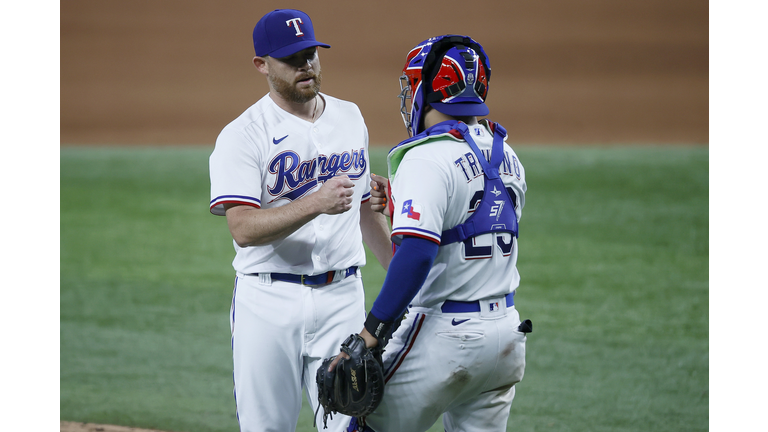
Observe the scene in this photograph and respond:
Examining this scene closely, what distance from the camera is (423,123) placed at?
182 cm

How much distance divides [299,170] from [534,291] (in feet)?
12.8

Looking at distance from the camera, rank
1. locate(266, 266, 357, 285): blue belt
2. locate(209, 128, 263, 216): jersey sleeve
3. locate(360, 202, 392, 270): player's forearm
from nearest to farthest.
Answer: locate(209, 128, 263, 216): jersey sleeve, locate(266, 266, 357, 285): blue belt, locate(360, 202, 392, 270): player's forearm

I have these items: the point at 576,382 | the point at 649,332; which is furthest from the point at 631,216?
the point at 576,382

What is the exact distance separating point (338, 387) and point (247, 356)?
52 centimetres

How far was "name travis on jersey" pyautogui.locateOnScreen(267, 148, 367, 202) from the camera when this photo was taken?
2.12 m

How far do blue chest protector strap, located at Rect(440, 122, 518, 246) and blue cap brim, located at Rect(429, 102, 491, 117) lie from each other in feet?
0.12

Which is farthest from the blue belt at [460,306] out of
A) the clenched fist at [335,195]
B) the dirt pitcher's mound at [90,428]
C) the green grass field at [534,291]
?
the dirt pitcher's mound at [90,428]

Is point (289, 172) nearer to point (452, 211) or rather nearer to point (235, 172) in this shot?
point (235, 172)

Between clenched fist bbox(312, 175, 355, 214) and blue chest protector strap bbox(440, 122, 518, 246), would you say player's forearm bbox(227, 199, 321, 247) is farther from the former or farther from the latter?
blue chest protector strap bbox(440, 122, 518, 246)

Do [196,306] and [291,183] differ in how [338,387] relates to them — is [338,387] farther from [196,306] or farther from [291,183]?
[196,306]

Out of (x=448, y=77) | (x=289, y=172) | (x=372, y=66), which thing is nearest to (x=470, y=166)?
(x=448, y=77)

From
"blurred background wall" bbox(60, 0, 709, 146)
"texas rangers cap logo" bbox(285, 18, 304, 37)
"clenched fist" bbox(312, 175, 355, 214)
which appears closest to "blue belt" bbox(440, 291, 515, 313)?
"clenched fist" bbox(312, 175, 355, 214)

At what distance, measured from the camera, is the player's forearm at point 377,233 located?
2.36 metres

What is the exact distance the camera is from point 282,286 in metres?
2.14
